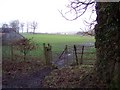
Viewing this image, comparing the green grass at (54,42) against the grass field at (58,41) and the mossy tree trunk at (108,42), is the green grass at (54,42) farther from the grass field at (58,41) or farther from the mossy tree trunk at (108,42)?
the mossy tree trunk at (108,42)

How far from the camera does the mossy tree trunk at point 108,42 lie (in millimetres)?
8352

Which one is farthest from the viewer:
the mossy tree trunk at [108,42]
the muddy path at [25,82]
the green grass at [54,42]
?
the green grass at [54,42]

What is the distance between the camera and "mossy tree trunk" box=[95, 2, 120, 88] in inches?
329

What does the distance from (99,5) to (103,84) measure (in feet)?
8.39

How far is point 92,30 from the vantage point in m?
10.6

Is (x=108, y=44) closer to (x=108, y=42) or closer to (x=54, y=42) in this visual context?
(x=108, y=42)

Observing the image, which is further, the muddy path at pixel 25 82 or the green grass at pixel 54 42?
the green grass at pixel 54 42

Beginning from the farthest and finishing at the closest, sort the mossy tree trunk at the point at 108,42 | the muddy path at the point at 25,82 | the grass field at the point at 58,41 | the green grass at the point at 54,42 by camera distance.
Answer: the grass field at the point at 58,41 < the green grass at the point at 54,42 < the muddy path at the point at 25,82 < the mossy tree trunk at the point at 108,42

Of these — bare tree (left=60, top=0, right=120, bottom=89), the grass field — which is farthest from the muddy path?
the grass field

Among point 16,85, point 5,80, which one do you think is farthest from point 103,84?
point 5,80

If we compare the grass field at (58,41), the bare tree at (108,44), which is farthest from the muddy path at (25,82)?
the grass field at (58,41)

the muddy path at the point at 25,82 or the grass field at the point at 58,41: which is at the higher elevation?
the grass field at the point at 58,41

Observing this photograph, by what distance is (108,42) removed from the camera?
8750 millimetres

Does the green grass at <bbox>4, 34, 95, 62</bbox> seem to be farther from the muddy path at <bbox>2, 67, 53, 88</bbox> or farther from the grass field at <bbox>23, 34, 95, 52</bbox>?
the muddy path at <bbox>2, 67, 53, 88</bbox>
